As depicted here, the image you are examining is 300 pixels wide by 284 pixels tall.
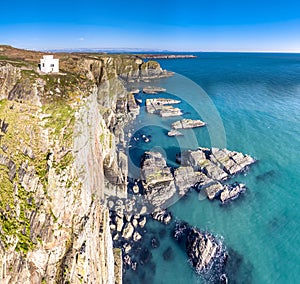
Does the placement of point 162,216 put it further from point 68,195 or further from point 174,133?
point 174,133

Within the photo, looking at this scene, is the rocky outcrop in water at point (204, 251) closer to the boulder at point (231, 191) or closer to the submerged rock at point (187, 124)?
the boulder at point (231, 191)

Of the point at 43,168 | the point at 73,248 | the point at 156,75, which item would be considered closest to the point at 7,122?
the point at 43,168

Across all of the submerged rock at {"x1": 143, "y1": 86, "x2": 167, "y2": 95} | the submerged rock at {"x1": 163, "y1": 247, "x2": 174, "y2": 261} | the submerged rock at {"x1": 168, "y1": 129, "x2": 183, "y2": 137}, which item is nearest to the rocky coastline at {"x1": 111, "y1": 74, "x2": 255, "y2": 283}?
the submerged rock at {"x1": 163, "y1": 247, "x2": 174, "y2": 261}

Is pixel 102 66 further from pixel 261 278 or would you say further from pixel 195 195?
pixel 261 278

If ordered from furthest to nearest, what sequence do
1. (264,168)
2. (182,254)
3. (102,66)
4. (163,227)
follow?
(102,66) < (264,168) < (163,227) < (182,254)

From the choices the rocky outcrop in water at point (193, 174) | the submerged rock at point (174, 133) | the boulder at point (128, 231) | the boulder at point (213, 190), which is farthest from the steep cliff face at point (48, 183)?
the submerged rock at point (174, 133)

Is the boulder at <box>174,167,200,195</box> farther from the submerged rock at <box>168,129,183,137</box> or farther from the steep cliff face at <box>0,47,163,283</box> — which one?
the submerged rock at <box>168,129,183,137</box>

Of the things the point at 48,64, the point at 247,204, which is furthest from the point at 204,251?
the point at 48,64

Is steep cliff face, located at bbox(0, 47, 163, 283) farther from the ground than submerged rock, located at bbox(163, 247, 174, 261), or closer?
farther from the ground
